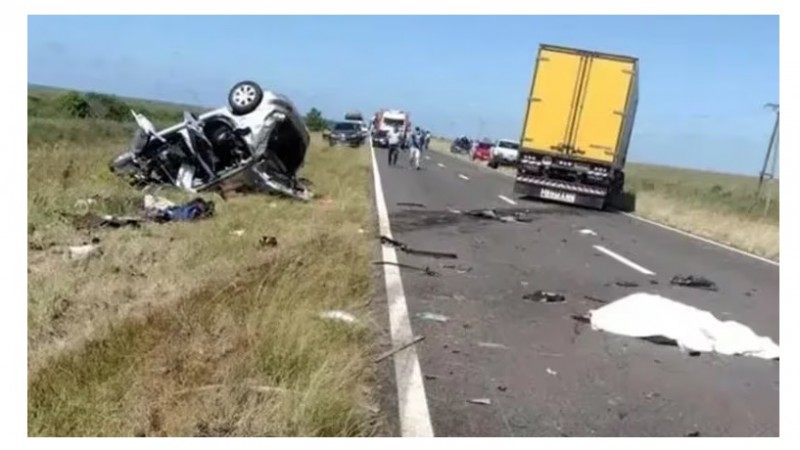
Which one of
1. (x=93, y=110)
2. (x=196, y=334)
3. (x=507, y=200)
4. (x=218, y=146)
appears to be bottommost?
(x=93, y=110)

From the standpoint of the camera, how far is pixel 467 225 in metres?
13.7

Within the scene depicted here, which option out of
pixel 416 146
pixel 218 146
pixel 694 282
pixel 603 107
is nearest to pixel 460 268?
pixel 694 282

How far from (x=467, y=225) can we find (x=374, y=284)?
603cm

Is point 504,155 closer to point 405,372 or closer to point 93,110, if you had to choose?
point 93,110

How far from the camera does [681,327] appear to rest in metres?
5.96

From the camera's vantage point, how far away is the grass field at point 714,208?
583 inches

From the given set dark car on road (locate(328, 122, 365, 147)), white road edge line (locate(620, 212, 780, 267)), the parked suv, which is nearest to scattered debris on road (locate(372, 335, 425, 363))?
white road edge line (locate(620, 212, 780, 267))

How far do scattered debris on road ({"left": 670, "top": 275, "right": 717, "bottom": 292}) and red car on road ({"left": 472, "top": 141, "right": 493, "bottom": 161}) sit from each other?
40.4 m

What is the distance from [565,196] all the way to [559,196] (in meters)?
0.12

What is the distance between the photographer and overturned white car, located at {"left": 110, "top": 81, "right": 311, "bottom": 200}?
1348 cm

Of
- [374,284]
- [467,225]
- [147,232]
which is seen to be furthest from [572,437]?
[467,225]

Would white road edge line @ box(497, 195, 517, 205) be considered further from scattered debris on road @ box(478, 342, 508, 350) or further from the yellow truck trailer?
scattered debris on road @ box(478, 342, 508, 350)
